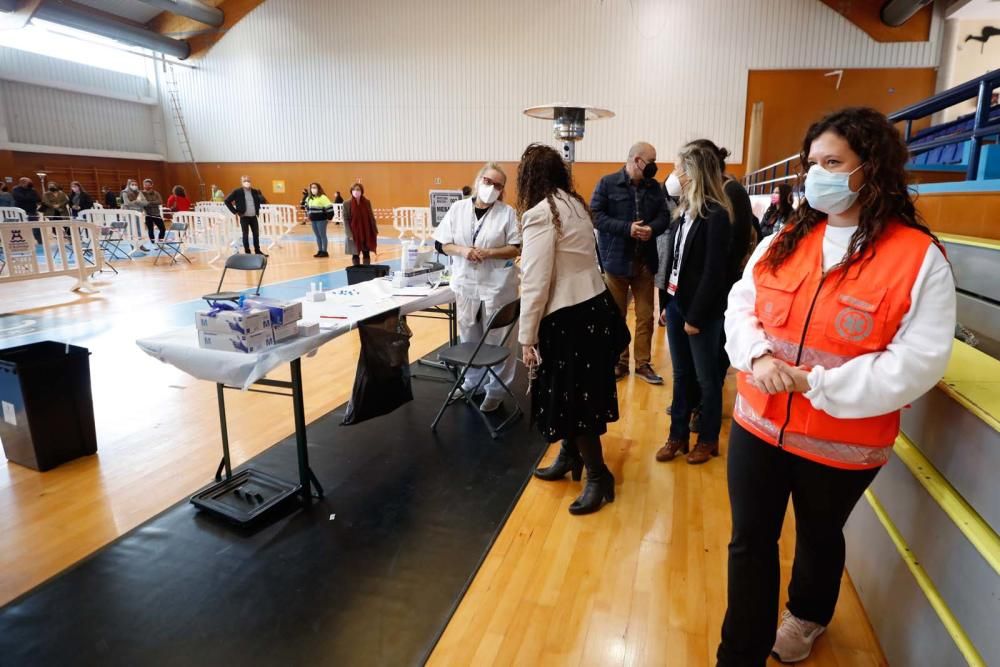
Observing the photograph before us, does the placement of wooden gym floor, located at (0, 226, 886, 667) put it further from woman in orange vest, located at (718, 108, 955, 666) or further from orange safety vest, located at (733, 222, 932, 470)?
orange safety vest, located at (733, 222, 932, 470)

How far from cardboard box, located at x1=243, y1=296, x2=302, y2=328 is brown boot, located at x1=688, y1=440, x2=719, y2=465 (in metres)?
2.01

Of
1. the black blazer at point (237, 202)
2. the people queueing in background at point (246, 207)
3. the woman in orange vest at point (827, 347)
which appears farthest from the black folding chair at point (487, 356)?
the black blazer at point (237, 202)

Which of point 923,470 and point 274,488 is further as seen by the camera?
point 274,488

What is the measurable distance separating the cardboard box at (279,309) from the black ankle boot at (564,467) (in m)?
1.35

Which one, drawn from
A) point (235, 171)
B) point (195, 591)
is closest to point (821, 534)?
point (195, 591)

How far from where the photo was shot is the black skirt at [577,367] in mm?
2227

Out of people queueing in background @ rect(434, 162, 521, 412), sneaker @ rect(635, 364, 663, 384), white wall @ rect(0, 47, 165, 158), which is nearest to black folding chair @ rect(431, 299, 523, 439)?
people queueing in background @ rect(434, 162, 521, 412)

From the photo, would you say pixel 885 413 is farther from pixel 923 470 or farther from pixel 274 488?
pixel 274 488

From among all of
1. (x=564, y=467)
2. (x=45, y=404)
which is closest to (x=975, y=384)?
(x=564, y=467)

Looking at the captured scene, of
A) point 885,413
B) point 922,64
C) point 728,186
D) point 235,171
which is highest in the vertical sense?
point 922,64

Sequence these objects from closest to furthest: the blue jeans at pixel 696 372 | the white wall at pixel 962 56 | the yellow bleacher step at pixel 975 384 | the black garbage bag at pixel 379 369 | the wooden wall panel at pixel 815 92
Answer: the yellow bleacher step at pixel 975 384, the blue jeans at pixel 696 372, the black garbage bag at pixel 379 369, the white wall at pixel 962 56, the wooden wall panel at pixel 815 92

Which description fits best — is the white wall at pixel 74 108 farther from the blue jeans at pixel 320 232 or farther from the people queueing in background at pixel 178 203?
the blue jeans at pixel 320 232

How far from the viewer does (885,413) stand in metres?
1.19

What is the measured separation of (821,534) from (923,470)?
1.18 feet
